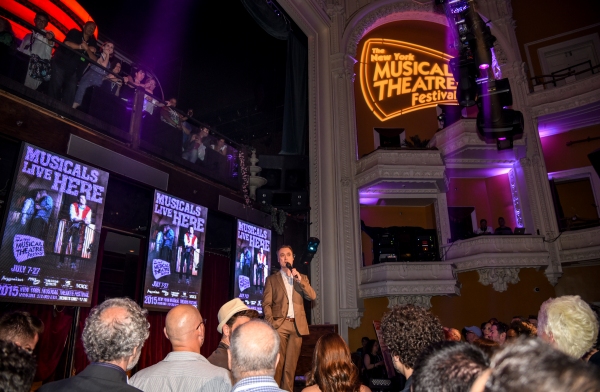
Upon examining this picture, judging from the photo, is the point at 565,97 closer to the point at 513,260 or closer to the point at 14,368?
the point at 513,260

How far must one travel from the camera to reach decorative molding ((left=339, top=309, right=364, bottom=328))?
31.6ft

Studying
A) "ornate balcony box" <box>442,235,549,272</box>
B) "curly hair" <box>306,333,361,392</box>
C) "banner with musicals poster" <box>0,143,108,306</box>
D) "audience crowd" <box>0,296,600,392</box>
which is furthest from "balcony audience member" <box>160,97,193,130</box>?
"ornate balcony box" <box>442,235,549,272</box>

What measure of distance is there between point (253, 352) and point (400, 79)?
12862 mm

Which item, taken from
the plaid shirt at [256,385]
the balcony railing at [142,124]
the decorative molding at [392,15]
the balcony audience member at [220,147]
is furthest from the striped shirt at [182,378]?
the decorative molding at [392,15]

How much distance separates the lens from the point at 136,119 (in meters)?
6.96

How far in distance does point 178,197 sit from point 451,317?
Answer: 24.6 feet

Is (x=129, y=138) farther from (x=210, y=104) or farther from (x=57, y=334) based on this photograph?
(x=210, y=104)

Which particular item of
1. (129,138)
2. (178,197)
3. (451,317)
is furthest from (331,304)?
(129,138)

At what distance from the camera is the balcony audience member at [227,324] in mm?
2971

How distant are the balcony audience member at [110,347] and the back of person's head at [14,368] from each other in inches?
16.1

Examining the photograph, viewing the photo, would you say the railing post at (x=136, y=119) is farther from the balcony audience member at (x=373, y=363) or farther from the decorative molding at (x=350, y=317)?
the decorative molding at (x=350, y=317)

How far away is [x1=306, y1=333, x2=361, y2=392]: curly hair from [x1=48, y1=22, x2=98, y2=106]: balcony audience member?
17.5 feet

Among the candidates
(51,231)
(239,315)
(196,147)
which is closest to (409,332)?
(239,315)

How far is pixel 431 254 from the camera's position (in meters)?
10.5
